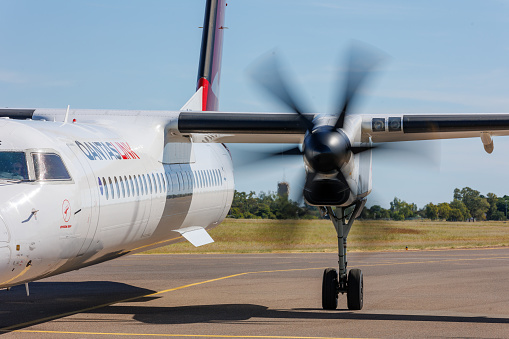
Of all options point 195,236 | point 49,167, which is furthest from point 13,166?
point 195,236

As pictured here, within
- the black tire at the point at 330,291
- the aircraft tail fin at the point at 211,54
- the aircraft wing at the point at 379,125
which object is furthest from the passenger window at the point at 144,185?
the aircraft tail fin at the point at 211,54

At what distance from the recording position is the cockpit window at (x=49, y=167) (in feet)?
32.8

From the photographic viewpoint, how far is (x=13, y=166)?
9.88m

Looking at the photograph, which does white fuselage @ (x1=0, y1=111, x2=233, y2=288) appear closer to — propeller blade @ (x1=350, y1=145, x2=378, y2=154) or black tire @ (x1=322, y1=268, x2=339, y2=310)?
black tire @ (x1=322, y1=268, x2=339, y2=310)

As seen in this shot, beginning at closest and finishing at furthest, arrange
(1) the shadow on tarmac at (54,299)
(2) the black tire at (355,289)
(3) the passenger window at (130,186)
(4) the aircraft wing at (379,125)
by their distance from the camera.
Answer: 1. (3) the passenger window at (130,186)
2. (1) the shadow on tarmac at (54,299)
3. (4) the aircraft wing at (379,125)
4. (2) the black tire at (355,289)

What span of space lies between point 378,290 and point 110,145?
8.20m

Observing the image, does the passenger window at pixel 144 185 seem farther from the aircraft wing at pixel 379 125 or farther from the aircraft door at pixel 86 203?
the aircraft wing at pixel 379 125

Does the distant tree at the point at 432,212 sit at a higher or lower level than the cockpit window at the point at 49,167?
higher

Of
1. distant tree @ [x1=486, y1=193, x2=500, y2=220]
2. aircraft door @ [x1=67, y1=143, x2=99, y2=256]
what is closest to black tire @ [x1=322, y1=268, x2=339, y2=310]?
aircraft door @ [x1=67, y1=143, x2=99, y2=256]

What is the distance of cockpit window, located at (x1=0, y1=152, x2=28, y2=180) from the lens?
973 centimetres

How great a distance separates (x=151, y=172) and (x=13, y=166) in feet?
12.6

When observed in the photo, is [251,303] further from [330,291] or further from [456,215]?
[456,215]

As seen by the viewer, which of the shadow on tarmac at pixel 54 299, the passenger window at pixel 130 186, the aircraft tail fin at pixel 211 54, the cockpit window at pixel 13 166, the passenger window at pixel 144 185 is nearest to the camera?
the cockpit window at pixel 13 166

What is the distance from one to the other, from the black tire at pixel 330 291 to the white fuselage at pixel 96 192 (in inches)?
131
